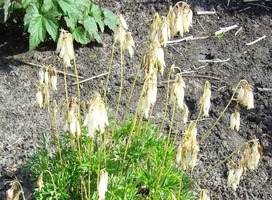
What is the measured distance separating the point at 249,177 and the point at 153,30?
1500 mm

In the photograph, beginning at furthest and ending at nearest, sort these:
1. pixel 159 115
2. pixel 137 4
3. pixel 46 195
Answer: pixel 137 4, pixel 159 115, pixel 46 195

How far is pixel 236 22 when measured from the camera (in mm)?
5082

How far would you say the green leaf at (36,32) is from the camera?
166 inches

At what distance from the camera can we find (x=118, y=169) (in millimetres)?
2973

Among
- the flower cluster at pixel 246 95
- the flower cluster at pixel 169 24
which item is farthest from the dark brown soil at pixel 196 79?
the flower cluster at pixel 246 95

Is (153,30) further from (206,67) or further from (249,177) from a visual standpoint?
(206,67)

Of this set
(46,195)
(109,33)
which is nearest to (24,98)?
(109,33)

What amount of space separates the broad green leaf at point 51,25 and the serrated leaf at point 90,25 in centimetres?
24

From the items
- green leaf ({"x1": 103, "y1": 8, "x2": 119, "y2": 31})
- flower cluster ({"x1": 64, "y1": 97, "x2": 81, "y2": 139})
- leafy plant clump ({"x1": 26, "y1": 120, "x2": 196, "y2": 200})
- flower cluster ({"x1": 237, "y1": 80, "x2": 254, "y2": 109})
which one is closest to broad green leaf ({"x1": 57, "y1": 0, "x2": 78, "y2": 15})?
green leaf ({"x1": 103, "y1": 8, "x2": 119, "y2": 31})

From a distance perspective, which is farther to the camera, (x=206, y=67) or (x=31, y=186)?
(x=206, y=67)

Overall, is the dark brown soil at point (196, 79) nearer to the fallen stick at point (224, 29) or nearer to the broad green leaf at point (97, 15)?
the fallen stick at point (224, 29)

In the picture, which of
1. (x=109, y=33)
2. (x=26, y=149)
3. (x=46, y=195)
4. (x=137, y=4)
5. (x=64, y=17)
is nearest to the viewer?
(x=46, y=195)

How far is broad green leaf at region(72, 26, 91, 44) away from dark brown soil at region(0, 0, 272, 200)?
0.13 m

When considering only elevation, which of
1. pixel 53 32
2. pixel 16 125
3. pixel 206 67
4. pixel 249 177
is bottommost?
pixel 249 177
